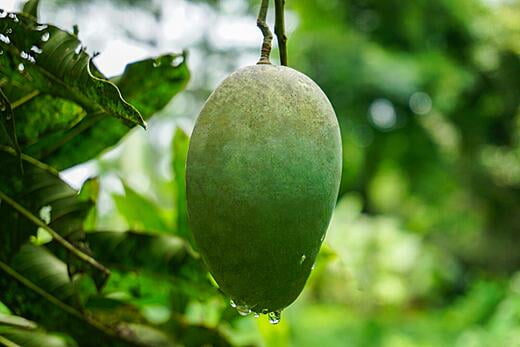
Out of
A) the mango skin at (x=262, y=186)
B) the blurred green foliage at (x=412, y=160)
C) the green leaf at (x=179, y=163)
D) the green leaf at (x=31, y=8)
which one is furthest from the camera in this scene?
the blurred green foliage at (x=412, y=160)

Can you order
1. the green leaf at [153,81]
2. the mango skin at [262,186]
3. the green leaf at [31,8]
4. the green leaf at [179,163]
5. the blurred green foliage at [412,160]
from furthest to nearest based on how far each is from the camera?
1. the blurred green foliage at [412,160]
2. the green leaf at [179,163]
3. the green leaf at [153,81]
4. the green leaf at [31,8]
5. the mango skin at [262,186]

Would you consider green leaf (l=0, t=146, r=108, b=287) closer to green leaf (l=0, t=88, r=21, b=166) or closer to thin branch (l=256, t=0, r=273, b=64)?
green leaf (l=0, t=88, r=21, b=166)

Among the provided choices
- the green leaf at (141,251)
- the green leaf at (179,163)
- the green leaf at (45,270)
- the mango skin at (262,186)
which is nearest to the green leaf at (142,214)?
the green leaf at (179,163)

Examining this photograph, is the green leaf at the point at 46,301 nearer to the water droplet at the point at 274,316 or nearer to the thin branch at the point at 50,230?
the thin branch at the point at 50,230

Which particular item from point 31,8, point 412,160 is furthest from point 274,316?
point 412,160

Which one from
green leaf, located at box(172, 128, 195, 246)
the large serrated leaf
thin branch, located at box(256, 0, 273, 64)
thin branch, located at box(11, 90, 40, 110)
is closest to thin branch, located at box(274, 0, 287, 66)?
thin branch, located at box(256, 0, 273, 64)

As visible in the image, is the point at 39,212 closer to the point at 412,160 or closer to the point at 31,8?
the point at 31,8
